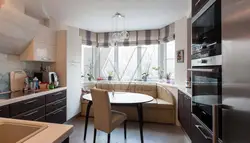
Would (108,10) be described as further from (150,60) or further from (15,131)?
(15,131)

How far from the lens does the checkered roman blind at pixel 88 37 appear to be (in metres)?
4.80

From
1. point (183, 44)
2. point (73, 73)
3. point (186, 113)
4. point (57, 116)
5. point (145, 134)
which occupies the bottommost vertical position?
point (145, 134)

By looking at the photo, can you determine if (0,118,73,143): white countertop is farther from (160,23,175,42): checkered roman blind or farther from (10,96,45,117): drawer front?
(160,23,175,42): checkered roman blind

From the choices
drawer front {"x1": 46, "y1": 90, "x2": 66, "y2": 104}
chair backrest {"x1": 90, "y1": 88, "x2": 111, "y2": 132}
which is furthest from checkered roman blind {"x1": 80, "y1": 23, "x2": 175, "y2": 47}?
chair backrest {"x1": 90, "y1": 88, "x2": 111, "y2": 132}

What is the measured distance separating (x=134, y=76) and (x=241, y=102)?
4.44 meters

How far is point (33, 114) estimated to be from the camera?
8.43 feet

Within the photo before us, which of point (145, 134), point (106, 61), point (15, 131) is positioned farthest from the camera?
point (106, 61)

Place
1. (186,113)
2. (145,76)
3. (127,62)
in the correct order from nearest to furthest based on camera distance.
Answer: (186,113) < (145,76) < (127,62)

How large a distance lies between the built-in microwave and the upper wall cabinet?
2.72m

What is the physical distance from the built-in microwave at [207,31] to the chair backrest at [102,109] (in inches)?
55.5

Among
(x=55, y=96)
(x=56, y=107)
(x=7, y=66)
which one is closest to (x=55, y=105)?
(x=56, y=107)

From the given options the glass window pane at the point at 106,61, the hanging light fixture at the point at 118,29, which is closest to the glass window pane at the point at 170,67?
the hanging light fixture at the point at 118,29

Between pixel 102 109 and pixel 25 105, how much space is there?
1.13 m

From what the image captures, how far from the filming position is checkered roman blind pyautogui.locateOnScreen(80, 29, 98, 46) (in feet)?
15.7
